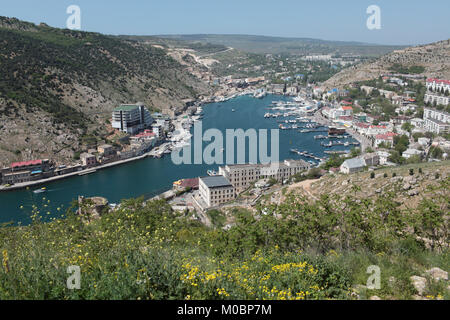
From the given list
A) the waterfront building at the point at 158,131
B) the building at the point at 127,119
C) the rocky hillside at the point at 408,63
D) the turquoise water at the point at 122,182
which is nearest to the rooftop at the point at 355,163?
the turquoise water at the point at 122,182

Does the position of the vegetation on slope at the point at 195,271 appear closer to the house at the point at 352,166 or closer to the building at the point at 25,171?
the house at the point at 352,166

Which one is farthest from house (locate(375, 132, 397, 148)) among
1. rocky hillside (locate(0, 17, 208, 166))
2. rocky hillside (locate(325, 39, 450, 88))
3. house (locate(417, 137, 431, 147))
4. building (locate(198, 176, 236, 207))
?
rocky hillside (locate(325, 39, 450, 88))

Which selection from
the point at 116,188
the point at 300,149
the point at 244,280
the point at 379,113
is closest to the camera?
the point at 244,280

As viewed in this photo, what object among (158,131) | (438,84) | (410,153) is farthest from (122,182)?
(438,84)
